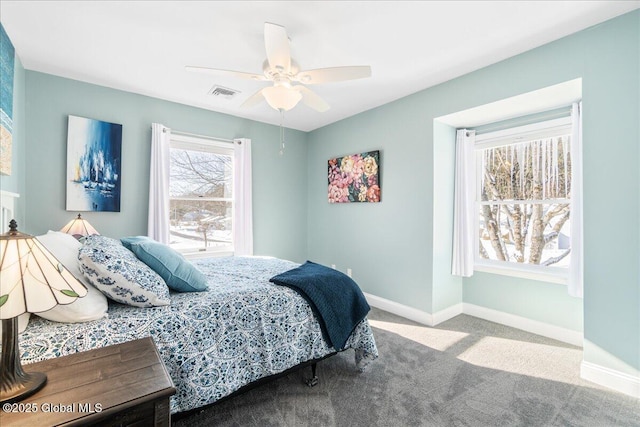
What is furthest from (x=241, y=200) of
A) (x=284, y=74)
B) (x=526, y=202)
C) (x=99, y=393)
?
(x=526, y=202)

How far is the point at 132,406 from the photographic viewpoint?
929 mm

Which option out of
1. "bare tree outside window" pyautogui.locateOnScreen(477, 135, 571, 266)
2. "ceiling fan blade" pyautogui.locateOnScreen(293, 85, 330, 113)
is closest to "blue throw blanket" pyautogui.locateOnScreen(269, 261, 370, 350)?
"ceiling fan blade" pyautogui.locateOnScreen(293, 85, 330, 113)

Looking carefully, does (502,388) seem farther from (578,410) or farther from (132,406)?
(132,406)

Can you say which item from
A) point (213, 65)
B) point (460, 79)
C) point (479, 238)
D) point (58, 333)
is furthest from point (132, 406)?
point (479, 238)

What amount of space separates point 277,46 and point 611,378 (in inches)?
126

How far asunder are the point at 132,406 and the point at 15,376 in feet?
1.24

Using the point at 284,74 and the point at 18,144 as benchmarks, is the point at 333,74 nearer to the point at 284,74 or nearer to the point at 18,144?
the point at 284,74

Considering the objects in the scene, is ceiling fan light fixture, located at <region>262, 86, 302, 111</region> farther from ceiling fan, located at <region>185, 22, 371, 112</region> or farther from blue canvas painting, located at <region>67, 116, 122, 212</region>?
blue canvas painting, located at <region>67, 116, 122, 212</region>

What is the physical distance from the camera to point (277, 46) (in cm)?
190

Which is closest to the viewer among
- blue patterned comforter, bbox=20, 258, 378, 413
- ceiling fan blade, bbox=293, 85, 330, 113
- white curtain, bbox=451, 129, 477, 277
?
blue patterned comforter, bbox=20, 258, 378, 413

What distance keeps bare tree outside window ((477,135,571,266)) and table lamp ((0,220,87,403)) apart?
3.77m

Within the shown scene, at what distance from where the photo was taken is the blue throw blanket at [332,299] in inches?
80.6

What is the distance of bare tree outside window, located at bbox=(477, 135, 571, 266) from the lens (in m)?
3.01

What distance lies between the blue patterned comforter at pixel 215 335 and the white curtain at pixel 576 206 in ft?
6.45
